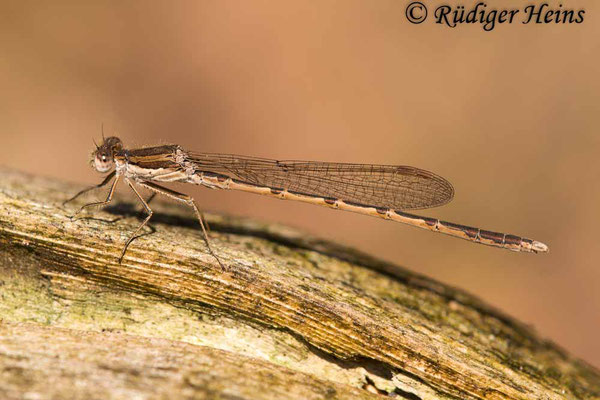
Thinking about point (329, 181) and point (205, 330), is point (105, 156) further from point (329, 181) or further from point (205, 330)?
point (205, 330)

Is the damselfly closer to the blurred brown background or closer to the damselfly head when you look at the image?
the damselfly head

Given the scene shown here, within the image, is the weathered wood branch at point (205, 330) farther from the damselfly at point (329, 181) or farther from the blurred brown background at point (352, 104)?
the blurred brown background at point (352, 104)

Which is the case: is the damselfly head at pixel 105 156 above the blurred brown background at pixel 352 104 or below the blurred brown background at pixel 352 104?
below

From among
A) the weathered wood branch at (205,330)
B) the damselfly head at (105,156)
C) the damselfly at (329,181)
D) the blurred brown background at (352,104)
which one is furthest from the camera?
the blurred brown background at (352,104)

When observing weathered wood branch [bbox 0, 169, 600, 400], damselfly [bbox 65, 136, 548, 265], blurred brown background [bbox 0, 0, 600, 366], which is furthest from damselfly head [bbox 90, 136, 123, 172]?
blurred brown background [bbox 0, 0, 600, 366]

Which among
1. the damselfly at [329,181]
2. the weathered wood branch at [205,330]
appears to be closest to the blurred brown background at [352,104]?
the damselfly at [329,181]

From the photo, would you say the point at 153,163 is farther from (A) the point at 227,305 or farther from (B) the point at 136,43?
(B) the point at 136,43

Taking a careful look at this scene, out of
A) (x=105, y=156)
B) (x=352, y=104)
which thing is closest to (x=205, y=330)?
(x=105, y=156)
